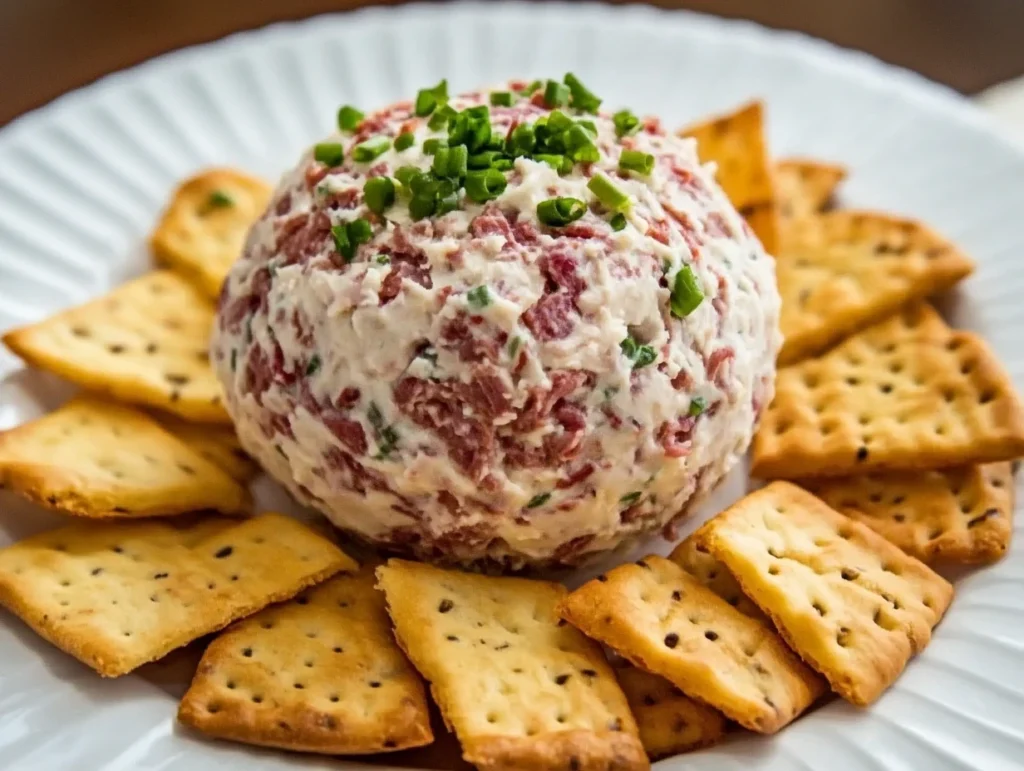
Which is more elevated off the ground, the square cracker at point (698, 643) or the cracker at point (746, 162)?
the cracker at point (746, 162)

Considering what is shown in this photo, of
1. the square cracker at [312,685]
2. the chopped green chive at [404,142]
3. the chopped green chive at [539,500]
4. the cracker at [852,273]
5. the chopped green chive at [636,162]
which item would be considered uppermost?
the chopped green chive at [636,162]

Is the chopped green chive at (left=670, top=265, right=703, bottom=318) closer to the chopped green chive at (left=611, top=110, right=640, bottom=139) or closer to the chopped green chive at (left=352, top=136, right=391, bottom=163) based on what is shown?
the chopped green chive at (left=611, top=110, right=640, bottom=139)

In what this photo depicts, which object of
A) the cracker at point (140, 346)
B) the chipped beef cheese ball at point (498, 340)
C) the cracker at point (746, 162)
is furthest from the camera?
the cracker at point (746, 162)

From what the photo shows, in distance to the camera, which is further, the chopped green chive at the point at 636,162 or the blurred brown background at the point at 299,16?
the blurred brown background at the point at 299,16

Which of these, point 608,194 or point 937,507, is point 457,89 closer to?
point 608,194

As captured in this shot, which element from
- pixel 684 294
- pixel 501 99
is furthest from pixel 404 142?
pixel 684 294

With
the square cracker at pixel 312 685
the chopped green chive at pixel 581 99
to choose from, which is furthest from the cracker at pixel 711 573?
the chopped green chive at pixel 581 99

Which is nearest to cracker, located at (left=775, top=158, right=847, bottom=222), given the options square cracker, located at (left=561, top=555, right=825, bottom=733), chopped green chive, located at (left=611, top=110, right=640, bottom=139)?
chopped green chive, located at (left=611, top=110, right=640, bottom=139)

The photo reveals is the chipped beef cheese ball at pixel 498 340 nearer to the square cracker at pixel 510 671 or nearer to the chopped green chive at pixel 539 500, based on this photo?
the chopped green chive at pixel 539 500

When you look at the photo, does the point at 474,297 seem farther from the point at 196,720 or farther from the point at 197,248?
the point at 197,248
